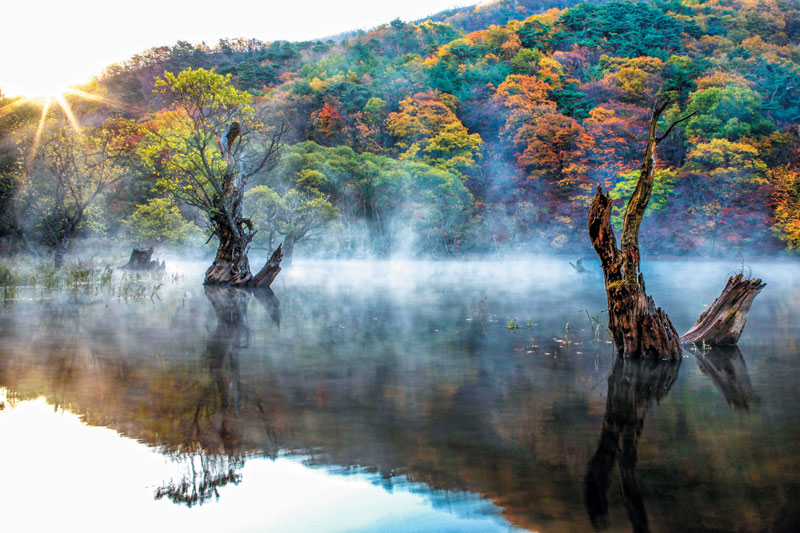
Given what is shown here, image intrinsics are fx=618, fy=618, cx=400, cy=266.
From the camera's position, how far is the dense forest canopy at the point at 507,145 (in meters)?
40.1

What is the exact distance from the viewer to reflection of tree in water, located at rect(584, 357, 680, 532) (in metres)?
4.76

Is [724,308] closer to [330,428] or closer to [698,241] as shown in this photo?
[330,428]

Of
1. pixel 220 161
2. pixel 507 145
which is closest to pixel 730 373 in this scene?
pixel 220 161

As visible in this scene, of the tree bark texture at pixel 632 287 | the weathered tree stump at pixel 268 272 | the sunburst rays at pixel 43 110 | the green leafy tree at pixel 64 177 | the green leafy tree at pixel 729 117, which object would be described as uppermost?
the green leafy tree at pixel 729 117

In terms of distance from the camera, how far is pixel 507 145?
5959cm

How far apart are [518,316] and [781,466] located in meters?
11.8

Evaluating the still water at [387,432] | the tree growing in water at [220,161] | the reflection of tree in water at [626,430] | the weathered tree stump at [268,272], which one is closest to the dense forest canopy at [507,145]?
the tree growing in water at [220,161]

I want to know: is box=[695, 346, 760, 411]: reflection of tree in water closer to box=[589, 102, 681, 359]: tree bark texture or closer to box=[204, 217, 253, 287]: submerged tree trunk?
box=[589, 102, 681, 359]: tree bark texture

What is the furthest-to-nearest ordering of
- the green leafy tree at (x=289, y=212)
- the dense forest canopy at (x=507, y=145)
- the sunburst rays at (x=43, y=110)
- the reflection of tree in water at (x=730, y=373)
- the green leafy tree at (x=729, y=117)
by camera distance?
the green leafy tree at (x=729, y=117) → the green leafy tree at (x=289, y=212) → the dense forest canopy at (x=507, y=145) → the sunburst rays at (x=43, y=110) → the reflection of tree in water at (x=730, y=373)

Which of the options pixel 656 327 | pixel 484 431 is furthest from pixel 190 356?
pixel 656 327

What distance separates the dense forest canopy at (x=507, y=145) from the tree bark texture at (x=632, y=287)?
2647 centimetres

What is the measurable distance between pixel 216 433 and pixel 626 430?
173 inches

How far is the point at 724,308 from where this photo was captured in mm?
12211

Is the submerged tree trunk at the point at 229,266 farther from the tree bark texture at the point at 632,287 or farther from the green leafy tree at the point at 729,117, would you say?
the green leafy tree at the point at 729,117
